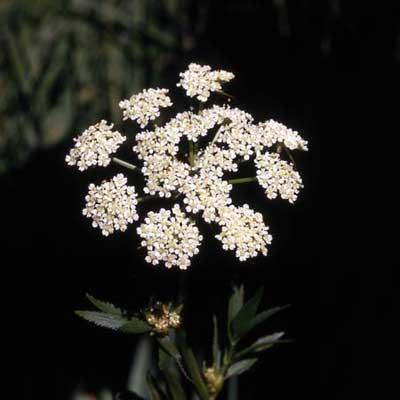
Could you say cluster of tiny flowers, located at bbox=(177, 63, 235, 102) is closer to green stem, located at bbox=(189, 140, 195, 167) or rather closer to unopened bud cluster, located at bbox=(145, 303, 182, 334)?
green stem, located at bbox=(189, 140, 195, 167)

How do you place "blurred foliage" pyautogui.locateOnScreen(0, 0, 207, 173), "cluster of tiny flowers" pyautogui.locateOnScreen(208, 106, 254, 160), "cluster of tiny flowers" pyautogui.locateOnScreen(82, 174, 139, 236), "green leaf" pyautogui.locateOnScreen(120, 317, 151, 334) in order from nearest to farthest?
1. "green leaf" pyautogui.locateOnScreen(120, 317, 151, 334)
2. "cluster of tiny flowers" pyautogui.locateOnScreen(82, 174, 139, 236)
3. "cluster of tiny flowers" pyautogui.locateOnScreen(208, 106, 254, 160)
4. "blurred foliage" pyautogui.locateOnScreen(0, 0, 207, 173)

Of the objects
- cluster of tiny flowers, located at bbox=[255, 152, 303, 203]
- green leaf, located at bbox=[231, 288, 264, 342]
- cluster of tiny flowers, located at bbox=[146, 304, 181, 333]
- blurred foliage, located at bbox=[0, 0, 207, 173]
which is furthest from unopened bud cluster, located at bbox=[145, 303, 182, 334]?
blurred foliage, located at bbox=[0, 0, 207, 173]

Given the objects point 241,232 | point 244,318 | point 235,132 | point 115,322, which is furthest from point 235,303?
point 235,132

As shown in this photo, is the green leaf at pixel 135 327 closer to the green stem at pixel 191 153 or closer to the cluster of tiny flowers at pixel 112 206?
the cluster of tiny flowers at pixel 112 206

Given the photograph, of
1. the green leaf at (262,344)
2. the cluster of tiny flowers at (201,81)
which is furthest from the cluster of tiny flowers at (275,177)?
the green leaf at (262,344)

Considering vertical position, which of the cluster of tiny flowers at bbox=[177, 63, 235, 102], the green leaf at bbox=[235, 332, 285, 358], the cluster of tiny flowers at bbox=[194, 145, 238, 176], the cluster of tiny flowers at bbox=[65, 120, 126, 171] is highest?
the cluster of tiny flowers at bbox=[177, 63, 235, 102]

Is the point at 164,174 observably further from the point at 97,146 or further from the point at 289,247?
the point at 289,247

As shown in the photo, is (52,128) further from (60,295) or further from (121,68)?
(60,295)
